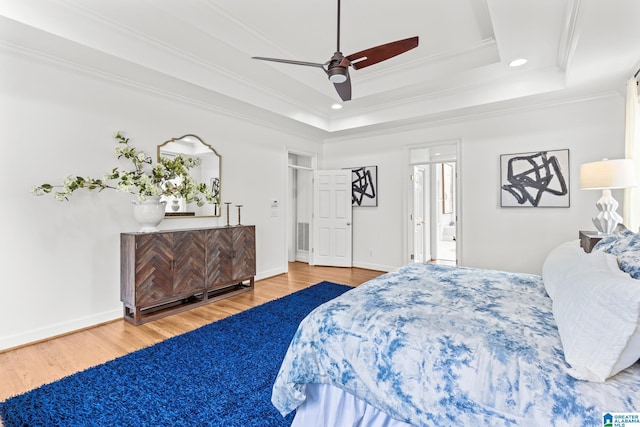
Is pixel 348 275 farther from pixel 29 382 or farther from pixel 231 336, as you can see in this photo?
pixel 29 382

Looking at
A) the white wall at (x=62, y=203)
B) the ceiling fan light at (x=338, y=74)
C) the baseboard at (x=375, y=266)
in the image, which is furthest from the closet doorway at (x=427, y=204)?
the white wall at (x=62, y=203)

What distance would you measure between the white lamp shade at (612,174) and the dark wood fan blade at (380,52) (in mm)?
2129

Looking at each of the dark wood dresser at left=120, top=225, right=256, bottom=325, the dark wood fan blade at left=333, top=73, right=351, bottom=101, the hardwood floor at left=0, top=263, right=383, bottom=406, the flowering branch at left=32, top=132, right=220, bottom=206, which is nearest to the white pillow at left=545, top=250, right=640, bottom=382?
the dark wood fan blade at left=333, top=73, right=351, bottom=101

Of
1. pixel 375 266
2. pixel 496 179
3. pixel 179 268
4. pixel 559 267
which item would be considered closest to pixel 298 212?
pixel 375 266

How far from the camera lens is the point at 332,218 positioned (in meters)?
6.02

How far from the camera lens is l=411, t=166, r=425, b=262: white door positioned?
545 centimetres

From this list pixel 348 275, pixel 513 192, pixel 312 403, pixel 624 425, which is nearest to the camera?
pixel 624 425

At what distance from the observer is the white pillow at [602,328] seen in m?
Result: 0.93

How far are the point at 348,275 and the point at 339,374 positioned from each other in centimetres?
390

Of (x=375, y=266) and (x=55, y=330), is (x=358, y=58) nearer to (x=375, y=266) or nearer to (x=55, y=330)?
(x=55, y=330)

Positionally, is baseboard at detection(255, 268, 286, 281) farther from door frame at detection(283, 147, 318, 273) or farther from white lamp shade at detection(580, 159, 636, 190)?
white lamp shade at detection(580, 159, 636, 190)

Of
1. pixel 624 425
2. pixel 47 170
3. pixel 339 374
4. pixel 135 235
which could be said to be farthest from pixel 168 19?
pixel 624 425

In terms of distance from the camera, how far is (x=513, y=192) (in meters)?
4.35

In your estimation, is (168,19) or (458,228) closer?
(168,19)
